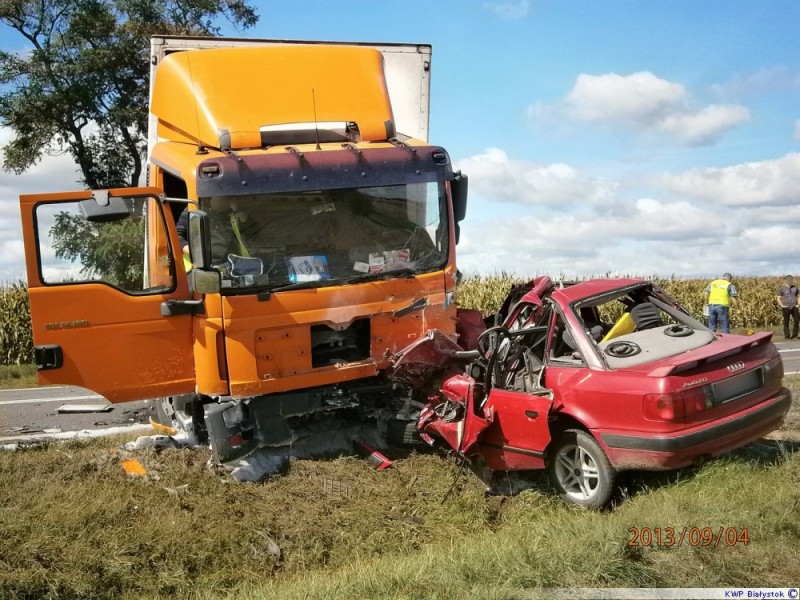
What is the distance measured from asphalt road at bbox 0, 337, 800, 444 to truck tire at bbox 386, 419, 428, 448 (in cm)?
Result: 318

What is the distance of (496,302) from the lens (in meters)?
22.3

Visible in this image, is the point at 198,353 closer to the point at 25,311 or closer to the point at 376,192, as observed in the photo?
the point at 376,192

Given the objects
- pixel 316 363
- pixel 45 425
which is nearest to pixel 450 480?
pixel 316 363

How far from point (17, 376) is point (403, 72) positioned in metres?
11.9

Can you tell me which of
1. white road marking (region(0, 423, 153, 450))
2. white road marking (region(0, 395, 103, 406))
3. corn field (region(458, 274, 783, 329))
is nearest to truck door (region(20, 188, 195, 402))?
white road marking (region(0, 423, 153, 450))

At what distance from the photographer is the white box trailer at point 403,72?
9.08m

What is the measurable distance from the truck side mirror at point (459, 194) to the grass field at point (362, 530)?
250 centimetres

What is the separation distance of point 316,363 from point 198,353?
1.04 m

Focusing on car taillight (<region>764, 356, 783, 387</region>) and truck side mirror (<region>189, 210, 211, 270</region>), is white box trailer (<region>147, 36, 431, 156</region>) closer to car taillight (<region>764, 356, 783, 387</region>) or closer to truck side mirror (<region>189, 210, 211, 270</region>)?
truck side mirror (<region>189, 210, 211, 270</region>)

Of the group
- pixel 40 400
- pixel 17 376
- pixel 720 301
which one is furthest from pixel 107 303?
pixel 720 301

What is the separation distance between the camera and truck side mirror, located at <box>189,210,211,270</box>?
22.0 ft
